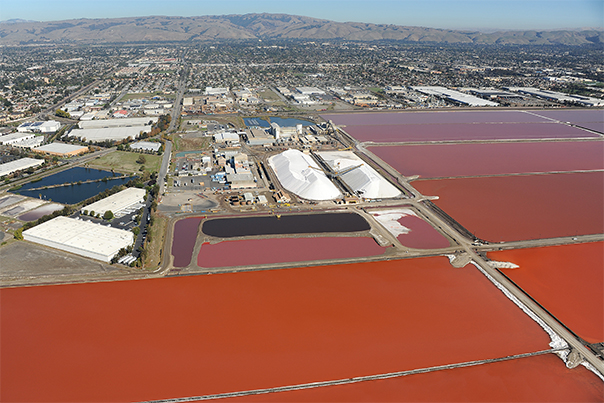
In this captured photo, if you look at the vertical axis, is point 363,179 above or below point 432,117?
below

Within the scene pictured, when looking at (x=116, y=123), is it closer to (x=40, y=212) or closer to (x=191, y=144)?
(x=191, y=144)

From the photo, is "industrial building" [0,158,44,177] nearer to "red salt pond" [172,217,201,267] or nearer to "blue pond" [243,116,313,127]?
"red salt pond" [172,217,201,267]

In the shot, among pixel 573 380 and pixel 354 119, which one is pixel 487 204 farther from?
pixel 354 119

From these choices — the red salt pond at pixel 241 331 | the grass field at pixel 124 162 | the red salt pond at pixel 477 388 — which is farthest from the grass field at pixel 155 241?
the grass field at pixel 124 162

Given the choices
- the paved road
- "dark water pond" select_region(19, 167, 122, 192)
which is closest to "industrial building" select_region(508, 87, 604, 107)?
the paved road

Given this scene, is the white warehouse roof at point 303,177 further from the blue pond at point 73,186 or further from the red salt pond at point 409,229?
the blue pond at point 73,186

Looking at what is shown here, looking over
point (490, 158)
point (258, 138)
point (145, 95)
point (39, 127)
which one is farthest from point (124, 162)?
point (490, 158)
